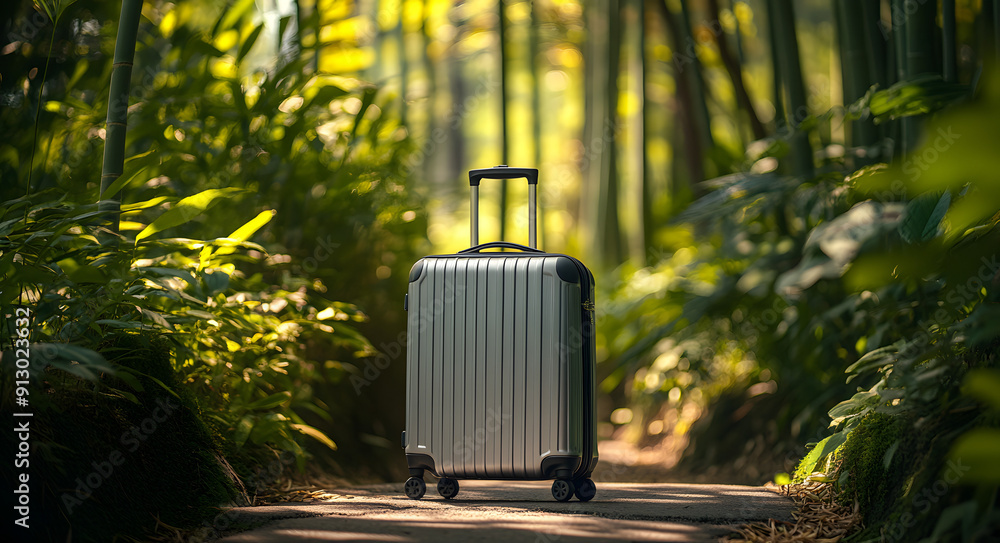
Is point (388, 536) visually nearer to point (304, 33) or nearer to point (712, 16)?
point (304, 33)

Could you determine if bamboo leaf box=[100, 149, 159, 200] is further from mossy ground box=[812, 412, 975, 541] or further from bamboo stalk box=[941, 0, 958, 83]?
bamboo stalk box=[941, 0, 958, 83]

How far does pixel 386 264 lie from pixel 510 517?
2214 mm

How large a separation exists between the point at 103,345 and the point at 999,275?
6.99 feet

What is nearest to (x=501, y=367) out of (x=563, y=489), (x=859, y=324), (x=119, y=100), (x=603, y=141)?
(x=563, y=489)

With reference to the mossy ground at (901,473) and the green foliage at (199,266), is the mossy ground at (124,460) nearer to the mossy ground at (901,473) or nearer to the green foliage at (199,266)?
the green foliage at (199,266)

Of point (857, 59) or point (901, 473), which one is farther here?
point (857, 59)

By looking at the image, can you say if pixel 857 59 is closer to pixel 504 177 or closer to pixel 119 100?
pixel 504 177

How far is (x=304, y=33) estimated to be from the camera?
358 centimetres

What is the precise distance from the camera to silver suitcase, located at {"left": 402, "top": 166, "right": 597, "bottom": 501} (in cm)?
218

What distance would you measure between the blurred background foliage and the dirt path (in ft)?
0.75

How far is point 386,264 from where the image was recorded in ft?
12.9

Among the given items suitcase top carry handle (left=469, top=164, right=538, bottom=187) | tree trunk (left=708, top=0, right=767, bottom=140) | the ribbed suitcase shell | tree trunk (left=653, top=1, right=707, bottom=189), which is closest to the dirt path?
the ribbed suitcase shell

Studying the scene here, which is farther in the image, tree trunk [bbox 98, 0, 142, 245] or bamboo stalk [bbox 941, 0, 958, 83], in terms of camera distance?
bamboo stalk [bbox 941, 0, 958, 83]

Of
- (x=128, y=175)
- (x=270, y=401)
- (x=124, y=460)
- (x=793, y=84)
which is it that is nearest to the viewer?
(x=124, y=460)
